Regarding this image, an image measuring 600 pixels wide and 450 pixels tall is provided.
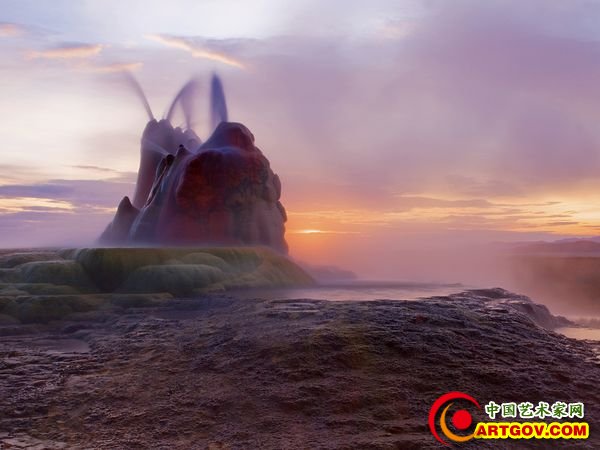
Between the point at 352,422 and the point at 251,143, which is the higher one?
the point at 251,143

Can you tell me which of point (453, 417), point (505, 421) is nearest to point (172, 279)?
point (453, 417)

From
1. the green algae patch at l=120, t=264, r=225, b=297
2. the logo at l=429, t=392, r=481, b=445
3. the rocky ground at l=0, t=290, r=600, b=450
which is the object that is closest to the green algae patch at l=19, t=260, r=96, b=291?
the green algae patch at l=120, t=264, r=225, b=297

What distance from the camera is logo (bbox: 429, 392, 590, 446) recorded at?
28.0 feet

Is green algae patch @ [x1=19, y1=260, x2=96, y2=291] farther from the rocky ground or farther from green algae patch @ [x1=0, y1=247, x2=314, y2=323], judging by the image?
the rocky ground

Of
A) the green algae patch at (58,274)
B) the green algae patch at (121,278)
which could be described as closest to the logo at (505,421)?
the green algae patch at (121,278)

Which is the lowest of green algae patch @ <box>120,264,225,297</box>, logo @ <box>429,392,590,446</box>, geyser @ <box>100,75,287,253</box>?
logo @ <box>429,392,590,446</box>

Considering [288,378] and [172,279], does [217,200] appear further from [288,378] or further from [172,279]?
[288,378]

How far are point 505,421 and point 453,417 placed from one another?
1003 mm

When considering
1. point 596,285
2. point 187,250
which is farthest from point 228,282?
point 596,285

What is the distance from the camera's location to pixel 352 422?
8.76 m

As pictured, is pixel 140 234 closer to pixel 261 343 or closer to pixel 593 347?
pixel 261 343

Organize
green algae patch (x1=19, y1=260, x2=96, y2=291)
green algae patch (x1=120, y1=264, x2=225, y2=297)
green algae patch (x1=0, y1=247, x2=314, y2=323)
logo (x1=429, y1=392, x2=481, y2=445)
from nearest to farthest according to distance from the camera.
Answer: logo (x1=429, y1=392, x2=481, y2=445)
green algae patch (x1=0, y1=247, x2=314, y2=323)
green algae patch (x1=120, y1=264, x2=225, y2=297)
green algae patch (x1=19, y1=260, x2=96, y2=291)

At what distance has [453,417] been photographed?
29.5 ft

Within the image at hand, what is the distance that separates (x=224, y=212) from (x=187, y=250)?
9.56 meters
